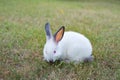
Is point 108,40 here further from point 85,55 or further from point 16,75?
point 16,75

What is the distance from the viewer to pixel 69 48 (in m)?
3.64

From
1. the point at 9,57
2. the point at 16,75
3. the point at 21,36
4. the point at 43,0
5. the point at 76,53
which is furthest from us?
the point at 43,0

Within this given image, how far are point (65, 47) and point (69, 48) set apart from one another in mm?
55

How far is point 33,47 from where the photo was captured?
4586 millimetres

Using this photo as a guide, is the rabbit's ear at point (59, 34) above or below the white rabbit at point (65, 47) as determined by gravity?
above

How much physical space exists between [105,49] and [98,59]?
597 millimetres

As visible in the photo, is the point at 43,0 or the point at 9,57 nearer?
the point at 9,57

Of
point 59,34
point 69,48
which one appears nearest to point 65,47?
point 69,48

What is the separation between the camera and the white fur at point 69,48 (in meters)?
3.49

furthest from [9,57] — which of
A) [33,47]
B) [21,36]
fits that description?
[21,36]

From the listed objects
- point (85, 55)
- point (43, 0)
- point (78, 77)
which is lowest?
point (78, 77)

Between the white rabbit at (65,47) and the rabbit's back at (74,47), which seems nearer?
the white rabbit at (65,47)

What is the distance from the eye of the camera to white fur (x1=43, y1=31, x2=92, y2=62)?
3.49m

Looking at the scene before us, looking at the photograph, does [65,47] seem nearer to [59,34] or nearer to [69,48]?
[69,48]
